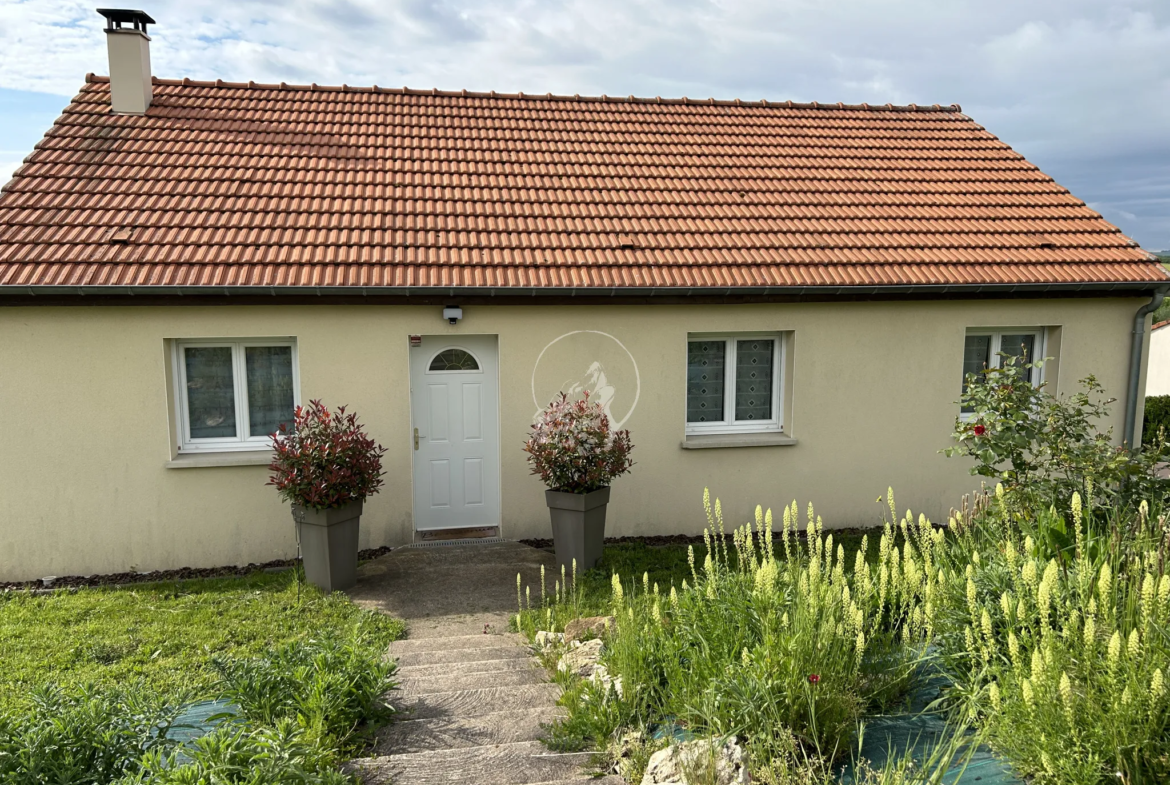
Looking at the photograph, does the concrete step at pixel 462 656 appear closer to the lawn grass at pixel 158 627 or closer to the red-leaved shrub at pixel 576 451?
the lawn grass at pixel 158 627

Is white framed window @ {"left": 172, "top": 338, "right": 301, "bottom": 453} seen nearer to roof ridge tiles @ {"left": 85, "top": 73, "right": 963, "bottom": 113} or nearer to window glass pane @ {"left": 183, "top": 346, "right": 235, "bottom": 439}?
window glass pane @ {"left": 183, "top": 346, "right": 235, "bottom": 439}

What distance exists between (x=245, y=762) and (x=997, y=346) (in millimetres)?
9678

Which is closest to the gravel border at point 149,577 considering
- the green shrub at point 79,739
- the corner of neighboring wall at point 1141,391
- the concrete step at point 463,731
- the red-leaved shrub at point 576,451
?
the red-leaved shrub at point 576,451

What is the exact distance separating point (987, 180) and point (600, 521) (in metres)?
7.97

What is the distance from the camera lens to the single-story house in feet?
27.7

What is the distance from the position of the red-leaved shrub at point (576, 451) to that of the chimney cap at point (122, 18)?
7916 mm

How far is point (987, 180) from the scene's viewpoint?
38.5ft

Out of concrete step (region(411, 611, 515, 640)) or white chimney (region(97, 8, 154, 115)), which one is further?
white chimney (region(97, 8, 154, 115))

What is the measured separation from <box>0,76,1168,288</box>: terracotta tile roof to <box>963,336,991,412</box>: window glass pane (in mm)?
897

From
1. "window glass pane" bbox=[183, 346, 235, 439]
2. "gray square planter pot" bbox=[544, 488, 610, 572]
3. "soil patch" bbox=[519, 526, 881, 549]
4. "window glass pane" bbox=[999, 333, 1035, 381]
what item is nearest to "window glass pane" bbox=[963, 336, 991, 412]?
"window glass pane" bbox=[999, 333, 1035, 381]

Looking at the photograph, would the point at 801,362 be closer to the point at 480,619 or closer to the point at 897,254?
the point at 897,254

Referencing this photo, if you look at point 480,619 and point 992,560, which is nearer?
point 992,560

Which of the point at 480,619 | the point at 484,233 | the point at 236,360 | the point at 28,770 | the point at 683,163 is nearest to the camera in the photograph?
the point at 28,770

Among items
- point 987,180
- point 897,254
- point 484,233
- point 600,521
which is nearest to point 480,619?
point 600,521
